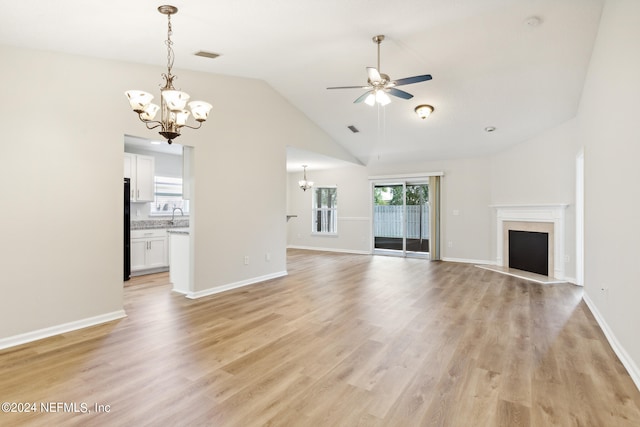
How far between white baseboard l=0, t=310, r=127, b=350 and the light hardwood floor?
0.12 m

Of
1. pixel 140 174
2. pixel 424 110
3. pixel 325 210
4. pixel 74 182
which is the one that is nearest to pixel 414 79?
pixel 424 110

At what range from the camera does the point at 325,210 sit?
9.90 metres

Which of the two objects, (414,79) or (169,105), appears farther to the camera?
(414,79)

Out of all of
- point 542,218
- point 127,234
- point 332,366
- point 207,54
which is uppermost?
point 207,54

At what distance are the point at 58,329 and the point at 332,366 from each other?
2.78 meters

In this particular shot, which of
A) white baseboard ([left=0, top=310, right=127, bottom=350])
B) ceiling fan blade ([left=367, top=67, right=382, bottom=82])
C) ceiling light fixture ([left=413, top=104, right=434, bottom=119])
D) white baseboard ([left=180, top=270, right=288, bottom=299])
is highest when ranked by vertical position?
ceiling light fixture ([left=413, top=104, right=434, bottom=119])

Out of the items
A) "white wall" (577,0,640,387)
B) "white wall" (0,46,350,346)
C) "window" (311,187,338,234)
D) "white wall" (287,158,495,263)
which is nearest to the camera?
"white wall" (577,0,640,387)

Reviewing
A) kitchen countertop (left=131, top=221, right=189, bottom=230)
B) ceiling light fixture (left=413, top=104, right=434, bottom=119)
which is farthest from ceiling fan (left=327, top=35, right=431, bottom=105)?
kitchen countertop (left=131, top=221, right=189, bottom=230)

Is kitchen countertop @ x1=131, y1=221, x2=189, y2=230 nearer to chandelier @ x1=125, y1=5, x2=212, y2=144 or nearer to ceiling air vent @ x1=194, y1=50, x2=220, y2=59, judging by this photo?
ceiling air vent @ x1=194, y1=50, x2=220, y2=59

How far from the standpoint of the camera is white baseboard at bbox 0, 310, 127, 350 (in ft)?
9.65

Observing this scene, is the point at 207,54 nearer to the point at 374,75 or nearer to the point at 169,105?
the point at 169,105

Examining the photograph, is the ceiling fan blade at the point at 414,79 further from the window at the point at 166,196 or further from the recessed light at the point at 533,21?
the window at the point at 166,196

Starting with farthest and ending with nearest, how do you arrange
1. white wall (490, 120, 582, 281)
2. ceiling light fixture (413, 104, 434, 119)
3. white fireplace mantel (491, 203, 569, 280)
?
1. white fireplace mantel (491, 203, 569, 280)
2. white wall (490, 120, 582, 281)
3. ceiling light fixture (413, 104, 434, 119)

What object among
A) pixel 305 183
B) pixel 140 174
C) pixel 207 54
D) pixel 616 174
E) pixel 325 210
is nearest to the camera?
pixel 616 174
